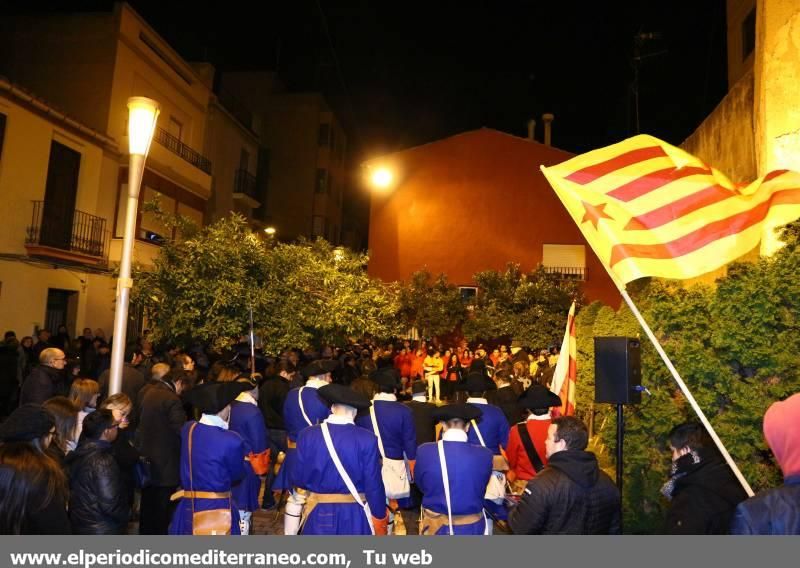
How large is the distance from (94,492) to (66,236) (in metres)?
14.6

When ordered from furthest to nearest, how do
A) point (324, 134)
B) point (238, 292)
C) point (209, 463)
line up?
point (324, 134), point (238, 292), point (209, 463)

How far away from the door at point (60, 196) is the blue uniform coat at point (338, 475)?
14.1m

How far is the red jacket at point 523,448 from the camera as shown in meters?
5.58

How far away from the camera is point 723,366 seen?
525 centimetres

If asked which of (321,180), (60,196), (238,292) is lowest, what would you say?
(238,292)

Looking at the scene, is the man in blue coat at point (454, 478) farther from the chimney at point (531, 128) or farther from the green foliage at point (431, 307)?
the chimney at point (531, 128)

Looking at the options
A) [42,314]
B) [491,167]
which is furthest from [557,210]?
[42,314]

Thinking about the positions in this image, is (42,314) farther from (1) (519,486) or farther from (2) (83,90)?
(1) (519,486)

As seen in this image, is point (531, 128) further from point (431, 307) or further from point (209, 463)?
point (209, 463)

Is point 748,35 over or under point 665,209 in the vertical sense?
over

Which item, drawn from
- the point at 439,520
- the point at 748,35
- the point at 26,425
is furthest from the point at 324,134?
the point at 26,425

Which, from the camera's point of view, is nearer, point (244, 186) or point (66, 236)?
point (66, 236)

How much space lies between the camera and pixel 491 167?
27438 mm

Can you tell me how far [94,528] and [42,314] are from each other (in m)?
13.8
